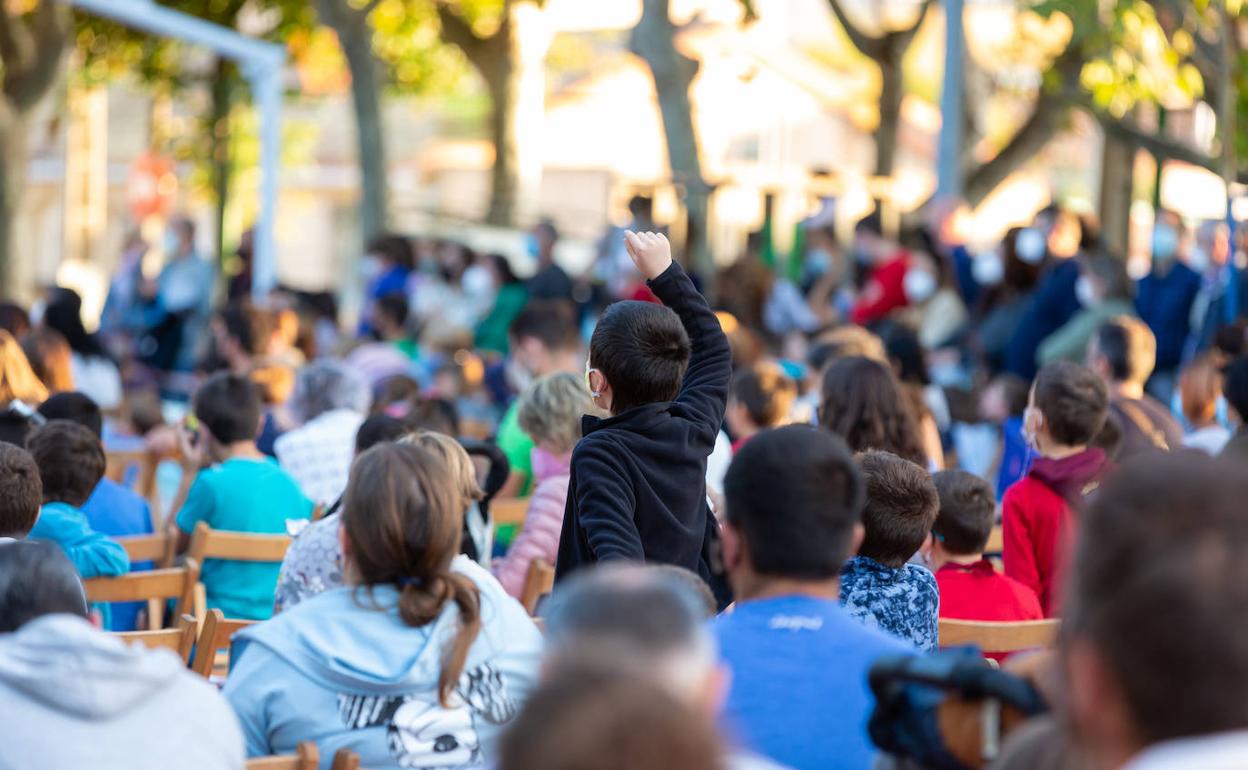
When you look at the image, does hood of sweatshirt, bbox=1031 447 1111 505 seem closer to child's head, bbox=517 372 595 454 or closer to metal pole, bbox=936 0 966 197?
child's head, bbox=517 372 595 454

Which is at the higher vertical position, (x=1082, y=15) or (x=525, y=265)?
(x=1082, y=15)

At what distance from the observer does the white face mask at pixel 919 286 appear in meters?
12.1

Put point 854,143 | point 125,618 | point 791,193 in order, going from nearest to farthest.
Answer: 1. point 125,618
2. point 791,193
3. point 854,143

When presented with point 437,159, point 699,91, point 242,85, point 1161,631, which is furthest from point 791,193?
point 437,159

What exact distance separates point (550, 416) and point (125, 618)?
5.26 feet

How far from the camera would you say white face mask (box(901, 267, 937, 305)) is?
12141 millimetres

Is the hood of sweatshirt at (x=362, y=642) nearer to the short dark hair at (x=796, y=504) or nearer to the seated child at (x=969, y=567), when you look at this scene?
→ the short dark hair at (x=796, y=504)

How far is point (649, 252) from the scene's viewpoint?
4.37m

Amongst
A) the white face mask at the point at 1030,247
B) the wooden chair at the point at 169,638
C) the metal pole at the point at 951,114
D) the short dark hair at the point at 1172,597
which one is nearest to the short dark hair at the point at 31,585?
the wooden chair at the point at 169,638

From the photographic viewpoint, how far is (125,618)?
19.3 ft

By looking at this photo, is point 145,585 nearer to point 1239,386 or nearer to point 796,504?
point 796,504

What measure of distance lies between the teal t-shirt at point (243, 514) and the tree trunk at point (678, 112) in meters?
7.86

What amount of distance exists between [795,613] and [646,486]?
124cm

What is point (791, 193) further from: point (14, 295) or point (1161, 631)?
point (1161, 631)
